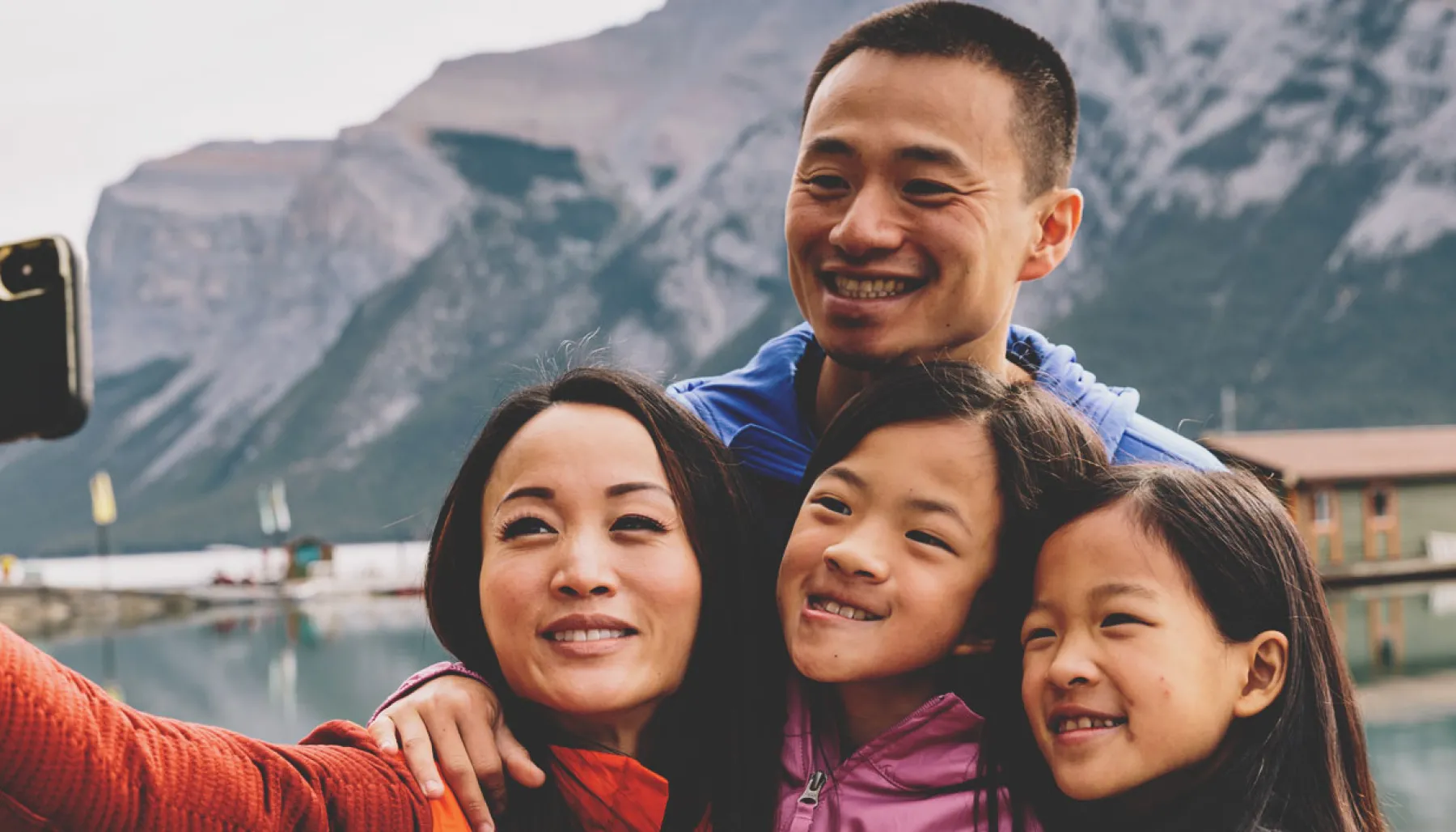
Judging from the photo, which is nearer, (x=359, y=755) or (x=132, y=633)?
(x=359, y=755)

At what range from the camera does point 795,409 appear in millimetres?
2520

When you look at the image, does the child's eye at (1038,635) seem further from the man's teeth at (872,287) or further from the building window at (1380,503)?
the building window at (1380,503)

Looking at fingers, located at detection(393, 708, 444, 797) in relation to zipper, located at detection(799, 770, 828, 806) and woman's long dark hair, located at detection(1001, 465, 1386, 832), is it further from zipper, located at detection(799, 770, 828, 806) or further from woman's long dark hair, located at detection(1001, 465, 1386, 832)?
woman's long dark hair, located at detection(1001, 465, 1386, 832)

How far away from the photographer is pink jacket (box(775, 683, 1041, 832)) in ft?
5.71

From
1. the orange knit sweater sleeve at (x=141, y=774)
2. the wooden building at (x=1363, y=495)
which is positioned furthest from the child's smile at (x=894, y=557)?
the wooden building at (x=1363, y=495)

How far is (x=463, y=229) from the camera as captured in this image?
105m

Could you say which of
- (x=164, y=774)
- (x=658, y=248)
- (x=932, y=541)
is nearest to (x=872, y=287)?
(x=932, y=541)

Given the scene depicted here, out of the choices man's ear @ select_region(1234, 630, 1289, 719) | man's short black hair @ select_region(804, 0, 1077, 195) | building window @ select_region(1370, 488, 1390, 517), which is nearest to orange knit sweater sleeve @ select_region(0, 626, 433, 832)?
man's ear @ select_region(1234, 630, 1289, 719)

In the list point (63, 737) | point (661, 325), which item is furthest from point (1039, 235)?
point (661, 325)

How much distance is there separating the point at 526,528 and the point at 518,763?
293 mm

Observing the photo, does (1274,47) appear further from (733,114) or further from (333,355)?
(333,355)

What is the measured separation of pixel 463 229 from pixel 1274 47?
186ft

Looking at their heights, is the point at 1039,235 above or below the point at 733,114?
below

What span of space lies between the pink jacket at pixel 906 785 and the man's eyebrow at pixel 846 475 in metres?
0.29
